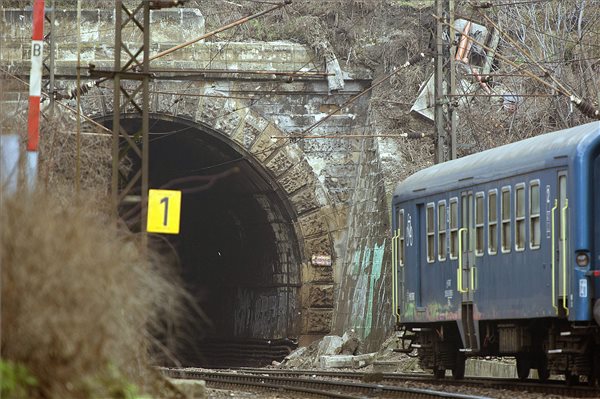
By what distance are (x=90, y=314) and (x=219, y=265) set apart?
111 ft

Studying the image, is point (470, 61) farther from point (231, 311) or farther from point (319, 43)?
point (231, 311)

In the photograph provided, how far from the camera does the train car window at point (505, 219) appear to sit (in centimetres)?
1836

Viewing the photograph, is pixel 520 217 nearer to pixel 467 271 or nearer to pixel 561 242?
pixel 561 242

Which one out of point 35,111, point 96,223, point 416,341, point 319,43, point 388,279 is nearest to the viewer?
point 96,223

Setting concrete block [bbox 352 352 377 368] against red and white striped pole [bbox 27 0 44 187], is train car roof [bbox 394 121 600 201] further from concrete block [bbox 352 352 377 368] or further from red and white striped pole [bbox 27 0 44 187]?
concrete block [bbox 352 352 377 368]

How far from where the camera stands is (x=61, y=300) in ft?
28.7

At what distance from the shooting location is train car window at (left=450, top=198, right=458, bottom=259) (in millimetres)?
20281

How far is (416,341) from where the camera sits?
2327 cm

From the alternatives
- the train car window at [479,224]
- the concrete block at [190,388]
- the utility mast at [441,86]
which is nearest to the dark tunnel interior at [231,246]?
the utility mast at [441,86]

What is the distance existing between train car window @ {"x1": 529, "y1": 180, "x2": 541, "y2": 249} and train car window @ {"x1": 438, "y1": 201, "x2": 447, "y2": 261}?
3.38 metres

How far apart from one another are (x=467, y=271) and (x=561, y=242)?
350 centimetres

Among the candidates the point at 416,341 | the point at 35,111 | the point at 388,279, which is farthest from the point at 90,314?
the point at 388,279

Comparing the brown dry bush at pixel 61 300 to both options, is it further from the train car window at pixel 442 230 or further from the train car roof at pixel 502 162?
the train car window at pixel 442 230

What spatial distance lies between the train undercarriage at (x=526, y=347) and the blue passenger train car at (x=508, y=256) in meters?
0.02
